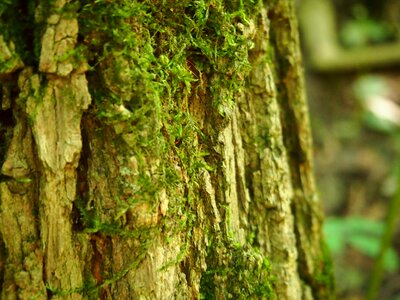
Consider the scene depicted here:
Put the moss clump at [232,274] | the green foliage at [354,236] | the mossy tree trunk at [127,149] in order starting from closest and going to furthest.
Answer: the mossy tree trunk at [127,149] → the moss clump at [232,274] → the green foliage at [354,236]

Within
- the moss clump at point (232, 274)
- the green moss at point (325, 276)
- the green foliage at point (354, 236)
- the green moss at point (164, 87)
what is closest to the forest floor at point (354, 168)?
the green foliage at point (354, 236)

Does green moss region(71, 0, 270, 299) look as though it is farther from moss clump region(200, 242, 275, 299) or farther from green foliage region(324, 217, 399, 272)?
green foliage region(324, 217, 399, 272)

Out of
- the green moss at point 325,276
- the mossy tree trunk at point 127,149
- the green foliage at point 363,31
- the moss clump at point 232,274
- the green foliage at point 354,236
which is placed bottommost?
the green foliage at point 354,236

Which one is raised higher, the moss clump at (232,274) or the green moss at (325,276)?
the moss clump at (232,274)

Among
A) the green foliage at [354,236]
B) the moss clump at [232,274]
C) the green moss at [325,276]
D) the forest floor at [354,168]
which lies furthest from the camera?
the forest floor at [354,168]

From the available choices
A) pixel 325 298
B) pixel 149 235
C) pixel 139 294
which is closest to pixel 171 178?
pixel 149 235

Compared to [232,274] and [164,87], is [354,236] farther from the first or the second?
[164,87]

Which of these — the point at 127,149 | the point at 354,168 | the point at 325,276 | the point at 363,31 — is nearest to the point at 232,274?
the point at 127,149

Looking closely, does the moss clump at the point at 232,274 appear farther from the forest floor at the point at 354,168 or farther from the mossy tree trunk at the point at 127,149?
the forest floor at the point at 354,168

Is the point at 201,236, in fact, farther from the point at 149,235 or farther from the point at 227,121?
the point at 227,121
